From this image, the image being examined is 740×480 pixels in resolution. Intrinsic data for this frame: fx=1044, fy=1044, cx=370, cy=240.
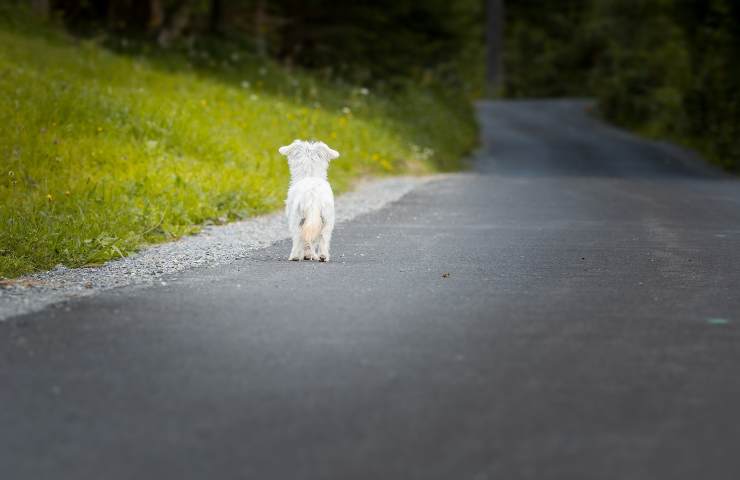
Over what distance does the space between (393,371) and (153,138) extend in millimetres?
12993

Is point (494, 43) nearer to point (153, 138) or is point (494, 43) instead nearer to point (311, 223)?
point (153, 138)

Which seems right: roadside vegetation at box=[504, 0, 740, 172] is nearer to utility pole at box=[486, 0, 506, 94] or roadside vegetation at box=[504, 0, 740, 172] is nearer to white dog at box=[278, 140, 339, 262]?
utility pole at box=[486, 0, 506, 94]

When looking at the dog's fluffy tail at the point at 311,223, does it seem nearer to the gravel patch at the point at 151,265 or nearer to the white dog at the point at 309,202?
the white dog at the point at 309,202

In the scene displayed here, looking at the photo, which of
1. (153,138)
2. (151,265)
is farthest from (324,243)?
(153,138)

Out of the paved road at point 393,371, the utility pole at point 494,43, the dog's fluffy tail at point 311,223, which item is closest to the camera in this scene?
the paved road at point 393,371

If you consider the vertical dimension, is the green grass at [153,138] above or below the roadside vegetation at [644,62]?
below

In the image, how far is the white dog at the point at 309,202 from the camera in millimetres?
9891

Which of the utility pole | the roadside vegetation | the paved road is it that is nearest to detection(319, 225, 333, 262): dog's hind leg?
the paved road

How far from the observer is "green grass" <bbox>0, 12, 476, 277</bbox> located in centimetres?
1217

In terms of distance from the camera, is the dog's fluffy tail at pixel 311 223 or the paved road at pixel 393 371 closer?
the paved road at pixel 393 371

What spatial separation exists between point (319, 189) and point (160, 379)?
4.29 meters

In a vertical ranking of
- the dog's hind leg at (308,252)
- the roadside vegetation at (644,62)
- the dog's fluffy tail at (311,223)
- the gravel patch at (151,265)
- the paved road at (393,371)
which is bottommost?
the paved road at (393,371)

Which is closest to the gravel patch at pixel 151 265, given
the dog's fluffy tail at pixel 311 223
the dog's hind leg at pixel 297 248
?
the dog's hind leg at pixel 297 248

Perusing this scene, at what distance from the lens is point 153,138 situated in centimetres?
1820
